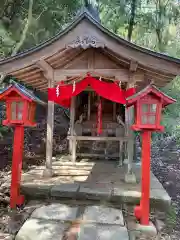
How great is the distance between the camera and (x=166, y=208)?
4918 millimetres

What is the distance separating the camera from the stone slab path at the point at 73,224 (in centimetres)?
374

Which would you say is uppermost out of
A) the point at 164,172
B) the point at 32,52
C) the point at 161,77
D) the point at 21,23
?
the point at 21,23

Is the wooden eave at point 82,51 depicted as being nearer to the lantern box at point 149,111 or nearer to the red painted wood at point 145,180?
the lantern box at point 149,111

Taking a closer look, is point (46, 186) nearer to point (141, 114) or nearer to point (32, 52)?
point (141, 114)

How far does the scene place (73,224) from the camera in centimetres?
414

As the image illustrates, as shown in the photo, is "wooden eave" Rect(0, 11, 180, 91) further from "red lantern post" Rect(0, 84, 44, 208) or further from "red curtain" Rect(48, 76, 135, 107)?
"red lantern post" Rect(0, 84, 44, 208)

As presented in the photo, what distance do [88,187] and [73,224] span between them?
4.51 feet

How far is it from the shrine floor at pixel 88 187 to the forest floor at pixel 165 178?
47 centimetres

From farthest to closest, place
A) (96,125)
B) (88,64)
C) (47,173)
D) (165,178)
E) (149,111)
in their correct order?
(165,178)
(96,125)
(47,173)
(88,64)
(149,111)

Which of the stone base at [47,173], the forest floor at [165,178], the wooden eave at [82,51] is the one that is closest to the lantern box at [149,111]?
the wooden eave at [82,51]

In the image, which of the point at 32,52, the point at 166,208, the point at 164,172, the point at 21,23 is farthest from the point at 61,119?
the point at 166,208

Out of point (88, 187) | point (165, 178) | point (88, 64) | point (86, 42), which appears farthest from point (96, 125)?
point (86, 42)

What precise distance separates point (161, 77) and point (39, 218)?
4705 mm

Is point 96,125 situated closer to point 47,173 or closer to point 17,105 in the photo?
point 47,173
